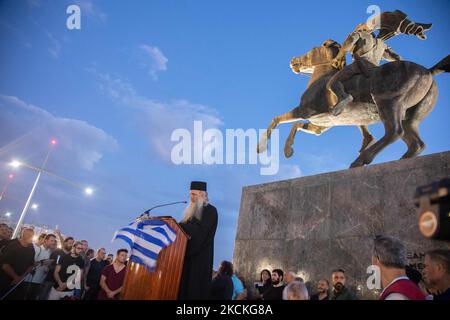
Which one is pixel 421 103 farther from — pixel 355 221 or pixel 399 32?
pixel 355 221

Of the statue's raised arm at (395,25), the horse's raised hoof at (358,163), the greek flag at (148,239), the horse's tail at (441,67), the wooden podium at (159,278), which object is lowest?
the wooden podium at (159,278)

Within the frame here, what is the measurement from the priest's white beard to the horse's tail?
4.82 metres

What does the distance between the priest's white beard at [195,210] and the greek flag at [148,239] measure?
0.55 meters

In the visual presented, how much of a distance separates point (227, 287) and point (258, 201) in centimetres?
222

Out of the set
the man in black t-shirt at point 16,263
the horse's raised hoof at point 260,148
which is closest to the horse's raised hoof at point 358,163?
the horse's raised hoof at point 260,148

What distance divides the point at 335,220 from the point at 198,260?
7.65 feet

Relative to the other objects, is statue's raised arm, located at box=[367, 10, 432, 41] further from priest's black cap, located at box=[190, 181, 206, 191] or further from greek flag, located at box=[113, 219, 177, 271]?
greek flag, located at box=[113, 219, 177, 271]

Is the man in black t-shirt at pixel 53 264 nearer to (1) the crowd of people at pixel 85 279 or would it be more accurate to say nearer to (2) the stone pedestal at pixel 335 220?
(1) the crowd of people at pixel 85 279

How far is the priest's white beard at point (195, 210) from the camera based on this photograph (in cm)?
459

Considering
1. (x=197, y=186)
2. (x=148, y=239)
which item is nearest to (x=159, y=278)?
(x=148, y=239)

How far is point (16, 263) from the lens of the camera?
532 cm

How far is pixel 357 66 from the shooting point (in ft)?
20.8

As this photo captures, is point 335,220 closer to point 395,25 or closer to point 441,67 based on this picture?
point 441,67

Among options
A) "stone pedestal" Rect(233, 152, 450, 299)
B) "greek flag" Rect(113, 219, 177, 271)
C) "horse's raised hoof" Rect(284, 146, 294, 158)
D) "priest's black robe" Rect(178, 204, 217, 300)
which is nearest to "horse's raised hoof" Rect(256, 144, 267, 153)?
"horse's raised hoof" Rect(284, 146, 294, 158)
